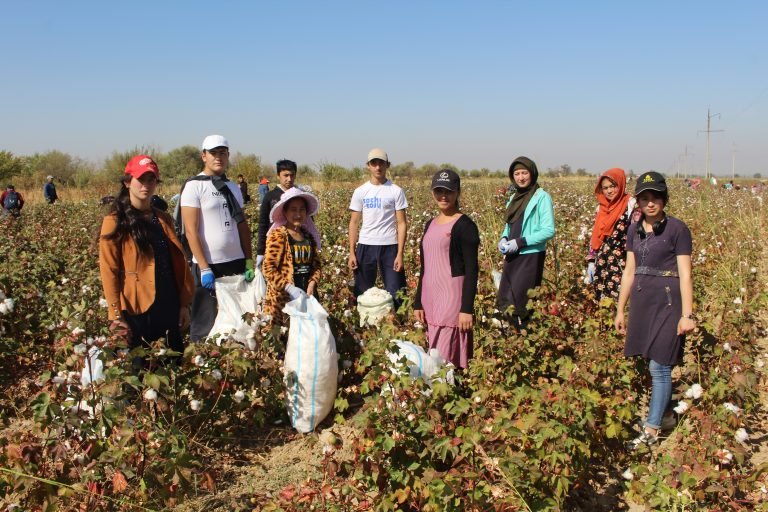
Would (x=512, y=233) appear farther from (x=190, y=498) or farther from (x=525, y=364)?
(x=190, y=498)

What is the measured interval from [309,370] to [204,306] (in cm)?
104

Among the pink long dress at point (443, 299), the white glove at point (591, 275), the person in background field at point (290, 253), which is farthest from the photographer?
the white glove at point (591, 275)

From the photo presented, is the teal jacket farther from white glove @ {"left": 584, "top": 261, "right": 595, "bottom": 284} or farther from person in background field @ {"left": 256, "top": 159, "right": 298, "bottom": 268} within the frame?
person in background field @ {"left": 256, "top": 159, "right": 298, "bottom": 268}

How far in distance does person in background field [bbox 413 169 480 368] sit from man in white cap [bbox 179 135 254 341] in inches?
47.6

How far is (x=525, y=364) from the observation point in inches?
121

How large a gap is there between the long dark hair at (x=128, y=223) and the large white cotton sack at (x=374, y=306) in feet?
5.28

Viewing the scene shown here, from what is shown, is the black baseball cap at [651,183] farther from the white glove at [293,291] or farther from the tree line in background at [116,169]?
the tree line in background at [116,169]

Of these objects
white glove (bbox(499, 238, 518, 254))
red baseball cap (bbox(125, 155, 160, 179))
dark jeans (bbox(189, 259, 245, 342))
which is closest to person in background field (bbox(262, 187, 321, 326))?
dark jeans (bbox(189, 259, 245, 342))

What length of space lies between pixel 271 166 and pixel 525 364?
29551 mm

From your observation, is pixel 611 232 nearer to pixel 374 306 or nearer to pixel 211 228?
pixel 374 306

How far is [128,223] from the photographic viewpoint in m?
2.81

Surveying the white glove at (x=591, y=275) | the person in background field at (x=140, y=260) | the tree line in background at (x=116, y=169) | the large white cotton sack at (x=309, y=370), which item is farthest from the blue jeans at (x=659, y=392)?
the tree line in background at (x=116, y=169)

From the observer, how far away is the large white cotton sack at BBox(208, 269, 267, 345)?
353 centimetres

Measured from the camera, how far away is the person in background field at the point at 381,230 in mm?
4477
